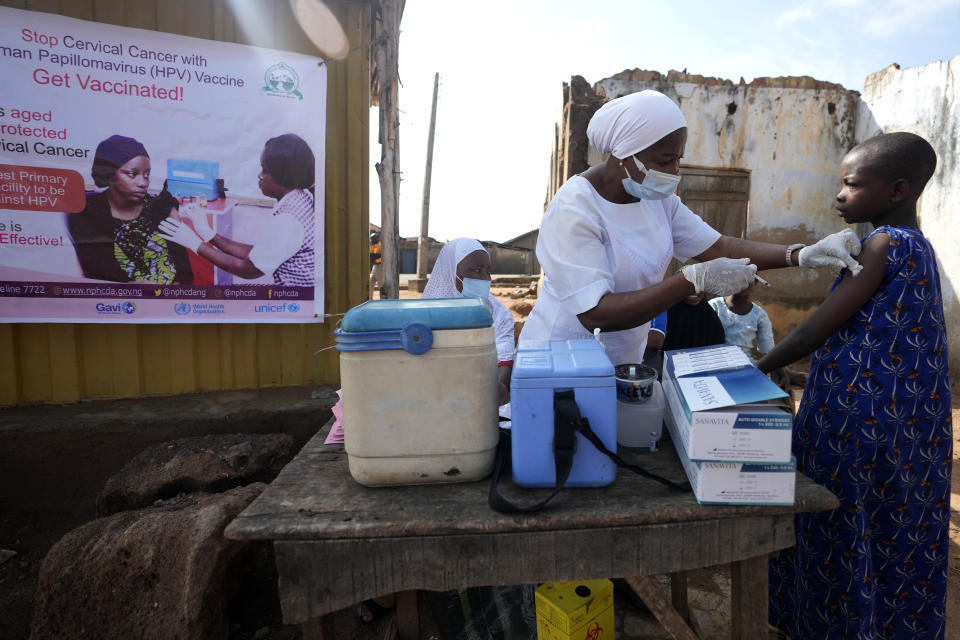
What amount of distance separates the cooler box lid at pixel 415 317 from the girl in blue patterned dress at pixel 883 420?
1115 mm

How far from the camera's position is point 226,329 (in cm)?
349

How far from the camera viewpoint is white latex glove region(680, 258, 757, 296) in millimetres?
1546

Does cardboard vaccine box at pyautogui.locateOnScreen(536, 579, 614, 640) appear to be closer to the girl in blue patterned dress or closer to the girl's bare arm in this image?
the girl in blue patterned dress

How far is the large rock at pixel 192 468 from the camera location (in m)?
2.71

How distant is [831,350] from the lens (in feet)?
5.67

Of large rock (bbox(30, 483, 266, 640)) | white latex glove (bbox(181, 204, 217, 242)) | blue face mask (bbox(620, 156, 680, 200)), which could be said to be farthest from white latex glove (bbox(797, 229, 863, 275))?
white latex glove (bbox(181, 204, 217, 242))

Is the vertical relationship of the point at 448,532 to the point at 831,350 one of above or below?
below

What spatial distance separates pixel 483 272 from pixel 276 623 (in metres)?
2.19

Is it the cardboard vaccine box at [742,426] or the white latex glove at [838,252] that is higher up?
the white latex glove at [838,252]

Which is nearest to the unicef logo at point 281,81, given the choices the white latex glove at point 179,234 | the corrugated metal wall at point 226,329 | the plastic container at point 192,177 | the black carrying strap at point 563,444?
the corrugated metal wall at point 226,329

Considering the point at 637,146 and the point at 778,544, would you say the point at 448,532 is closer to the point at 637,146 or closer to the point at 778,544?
the point at 778,544

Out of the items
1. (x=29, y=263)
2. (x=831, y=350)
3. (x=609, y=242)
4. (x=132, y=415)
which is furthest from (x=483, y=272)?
(x=29, y=263)

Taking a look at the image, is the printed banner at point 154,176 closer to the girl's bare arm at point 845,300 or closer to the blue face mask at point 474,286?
Result: the blue face mask at point 474,286

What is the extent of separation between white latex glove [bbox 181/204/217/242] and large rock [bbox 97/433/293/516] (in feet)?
4.01
